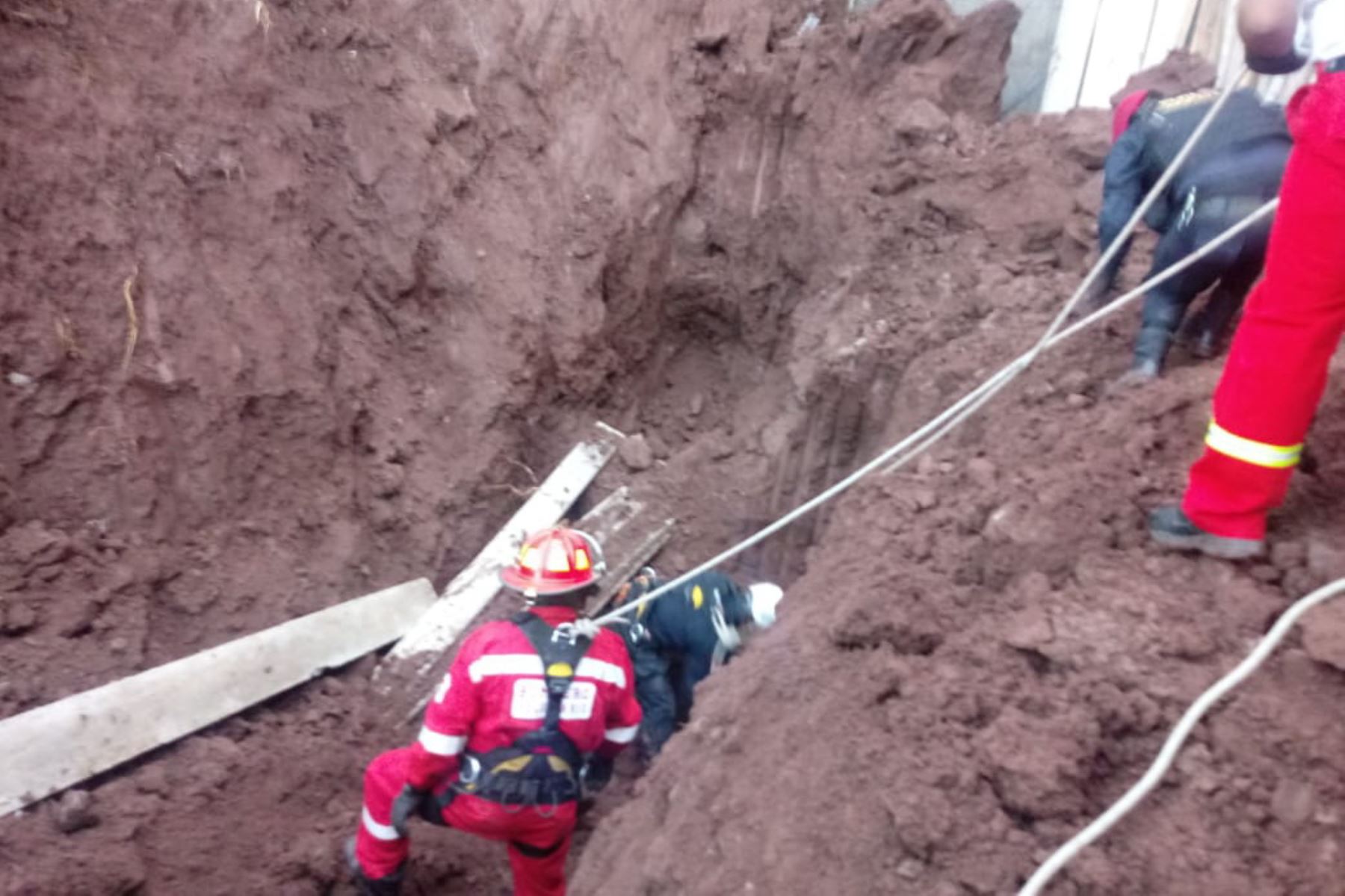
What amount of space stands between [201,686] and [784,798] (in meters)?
2.66

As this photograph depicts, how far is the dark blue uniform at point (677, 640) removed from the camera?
159 inches

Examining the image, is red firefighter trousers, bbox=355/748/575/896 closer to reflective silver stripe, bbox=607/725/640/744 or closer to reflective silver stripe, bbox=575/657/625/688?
reflective silver stripe, bbox=607/725/640/744

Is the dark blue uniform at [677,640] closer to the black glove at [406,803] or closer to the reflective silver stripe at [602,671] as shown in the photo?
the reflective silver stripe at [602,671]

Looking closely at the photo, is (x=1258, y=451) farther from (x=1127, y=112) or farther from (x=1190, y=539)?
(x=1127, y=112)

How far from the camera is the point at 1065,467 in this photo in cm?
315

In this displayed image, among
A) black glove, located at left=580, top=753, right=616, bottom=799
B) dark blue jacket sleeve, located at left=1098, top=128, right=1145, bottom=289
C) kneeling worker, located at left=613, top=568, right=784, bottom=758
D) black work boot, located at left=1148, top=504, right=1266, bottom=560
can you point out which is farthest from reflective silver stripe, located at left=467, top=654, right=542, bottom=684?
dark blue jacket sleeve, located at left=1098, top=128, right=1145, bottom=289

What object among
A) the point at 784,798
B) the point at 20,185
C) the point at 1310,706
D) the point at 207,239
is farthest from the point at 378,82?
the point at 1310,706

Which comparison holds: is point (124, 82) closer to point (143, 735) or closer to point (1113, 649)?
point (143, 735)

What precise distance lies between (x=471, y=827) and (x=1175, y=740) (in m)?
2.41

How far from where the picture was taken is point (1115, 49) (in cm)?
554

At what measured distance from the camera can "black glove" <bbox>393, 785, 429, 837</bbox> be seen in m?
3.47

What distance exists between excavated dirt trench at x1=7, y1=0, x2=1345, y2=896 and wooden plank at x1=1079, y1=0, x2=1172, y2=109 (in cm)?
50

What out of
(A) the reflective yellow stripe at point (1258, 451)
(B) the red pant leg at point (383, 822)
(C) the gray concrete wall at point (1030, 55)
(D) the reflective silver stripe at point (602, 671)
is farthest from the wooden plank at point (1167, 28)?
(B) the red pant leg at point (383, 822)

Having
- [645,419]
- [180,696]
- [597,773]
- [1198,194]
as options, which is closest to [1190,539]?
[1198,194]
